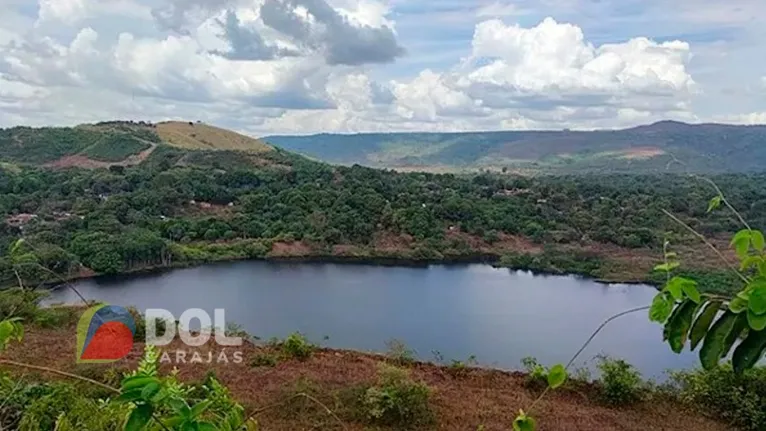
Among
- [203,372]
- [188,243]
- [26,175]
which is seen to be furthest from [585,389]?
[26,175]

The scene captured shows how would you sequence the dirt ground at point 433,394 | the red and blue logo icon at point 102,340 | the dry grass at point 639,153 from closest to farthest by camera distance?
1. the dirt ground at point 433,394
2. the red and blue logo icon at point 102,340
3. the dry grass at point 639,153

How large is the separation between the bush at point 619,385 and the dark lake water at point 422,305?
261 inches

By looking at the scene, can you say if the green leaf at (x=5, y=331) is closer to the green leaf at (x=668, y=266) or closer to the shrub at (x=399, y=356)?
the green leaf at (x=668, y=266)

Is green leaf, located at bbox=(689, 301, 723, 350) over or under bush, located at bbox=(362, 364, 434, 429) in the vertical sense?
over

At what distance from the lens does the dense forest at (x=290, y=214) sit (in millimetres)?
21562

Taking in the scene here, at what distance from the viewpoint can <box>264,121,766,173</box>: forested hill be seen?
183ft

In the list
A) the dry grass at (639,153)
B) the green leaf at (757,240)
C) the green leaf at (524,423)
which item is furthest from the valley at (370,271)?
the dry grass at (639,153)

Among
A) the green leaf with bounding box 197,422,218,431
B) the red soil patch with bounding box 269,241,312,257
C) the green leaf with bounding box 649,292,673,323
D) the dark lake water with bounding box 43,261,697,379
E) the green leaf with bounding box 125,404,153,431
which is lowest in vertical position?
the dark lake water with bounding box 43,261,697,379

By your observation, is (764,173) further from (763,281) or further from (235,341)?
(763,281)

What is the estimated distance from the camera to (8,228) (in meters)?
19.6

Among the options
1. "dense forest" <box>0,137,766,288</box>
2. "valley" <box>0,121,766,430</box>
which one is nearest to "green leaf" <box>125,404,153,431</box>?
"valley" <box>0,121,766,430</box>

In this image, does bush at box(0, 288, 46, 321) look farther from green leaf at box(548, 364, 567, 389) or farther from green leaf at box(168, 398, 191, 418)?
green leaf at box(548, 364, 567, 389)

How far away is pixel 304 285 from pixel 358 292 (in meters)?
1.97

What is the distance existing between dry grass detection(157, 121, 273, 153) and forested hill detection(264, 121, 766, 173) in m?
32.2
